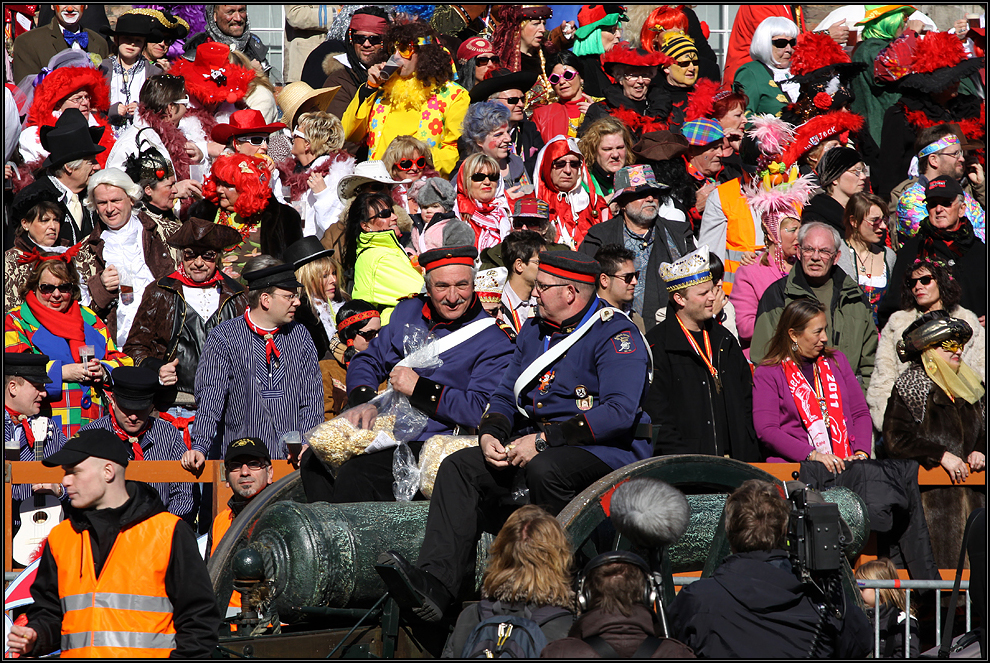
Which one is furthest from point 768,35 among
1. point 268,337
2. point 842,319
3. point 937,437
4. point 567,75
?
point 268,337

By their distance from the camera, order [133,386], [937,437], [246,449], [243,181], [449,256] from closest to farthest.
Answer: [449,256]
[246,449]
[937,437]
[133,386]
[243,181]

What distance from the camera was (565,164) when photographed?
384 inches

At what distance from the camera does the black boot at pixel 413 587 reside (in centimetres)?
523

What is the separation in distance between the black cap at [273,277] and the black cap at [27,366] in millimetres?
1653

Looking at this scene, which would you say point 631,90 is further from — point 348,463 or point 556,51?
point 348,463

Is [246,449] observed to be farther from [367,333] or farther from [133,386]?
[367,333]

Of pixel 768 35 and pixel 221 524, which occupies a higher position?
pixel 768 35

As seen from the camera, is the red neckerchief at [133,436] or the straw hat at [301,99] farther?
the straw hat at [301,99]

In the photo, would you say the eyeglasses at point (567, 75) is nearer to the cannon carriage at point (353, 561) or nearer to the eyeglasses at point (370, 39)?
the eyeglasses at point (370, 39)

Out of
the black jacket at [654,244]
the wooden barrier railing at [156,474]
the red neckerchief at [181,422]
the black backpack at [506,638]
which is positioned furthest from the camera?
the black jacket at [654,244]

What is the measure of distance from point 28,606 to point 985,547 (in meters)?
4.49

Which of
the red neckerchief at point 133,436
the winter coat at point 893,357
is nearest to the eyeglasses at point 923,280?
the winter coat at point 893,357

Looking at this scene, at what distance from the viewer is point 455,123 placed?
10.4 metres

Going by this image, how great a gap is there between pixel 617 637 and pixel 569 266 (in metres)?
2.49
